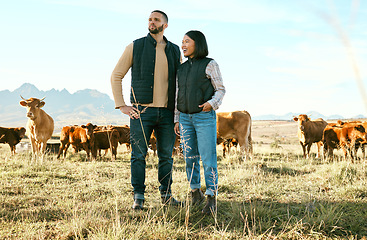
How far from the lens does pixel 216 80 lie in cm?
334

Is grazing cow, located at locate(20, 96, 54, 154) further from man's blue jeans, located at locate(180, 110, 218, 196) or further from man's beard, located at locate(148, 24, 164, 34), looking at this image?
man's blue jeans, located at locate(180, 110, 218, 196)

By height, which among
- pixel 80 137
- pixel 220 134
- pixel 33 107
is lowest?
pixel 80 137

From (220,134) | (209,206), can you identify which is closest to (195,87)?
(209,206)

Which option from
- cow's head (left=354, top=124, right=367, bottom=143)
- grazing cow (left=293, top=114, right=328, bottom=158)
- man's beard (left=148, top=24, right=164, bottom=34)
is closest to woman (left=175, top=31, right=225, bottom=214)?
man's beard (left=148, top=24, right=164, bottom=34)

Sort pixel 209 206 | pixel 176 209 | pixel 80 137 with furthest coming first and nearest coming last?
pixel 80 137 → pixel 176 209 → pixel 209 206

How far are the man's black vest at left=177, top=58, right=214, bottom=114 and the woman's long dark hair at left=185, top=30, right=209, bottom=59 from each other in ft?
0.25

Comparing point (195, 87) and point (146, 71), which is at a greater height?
point (146, 71)

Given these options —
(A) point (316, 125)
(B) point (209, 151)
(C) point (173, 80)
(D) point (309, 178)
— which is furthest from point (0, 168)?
(A) point (316, 125)

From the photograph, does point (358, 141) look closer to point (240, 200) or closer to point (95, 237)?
point (240, 200)

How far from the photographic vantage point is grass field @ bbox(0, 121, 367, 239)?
2.68 m

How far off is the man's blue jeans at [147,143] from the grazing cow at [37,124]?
710 cm

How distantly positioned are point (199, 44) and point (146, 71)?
786 millimetres

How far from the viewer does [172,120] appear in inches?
151

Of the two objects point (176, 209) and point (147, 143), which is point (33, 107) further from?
point (176, 209)
